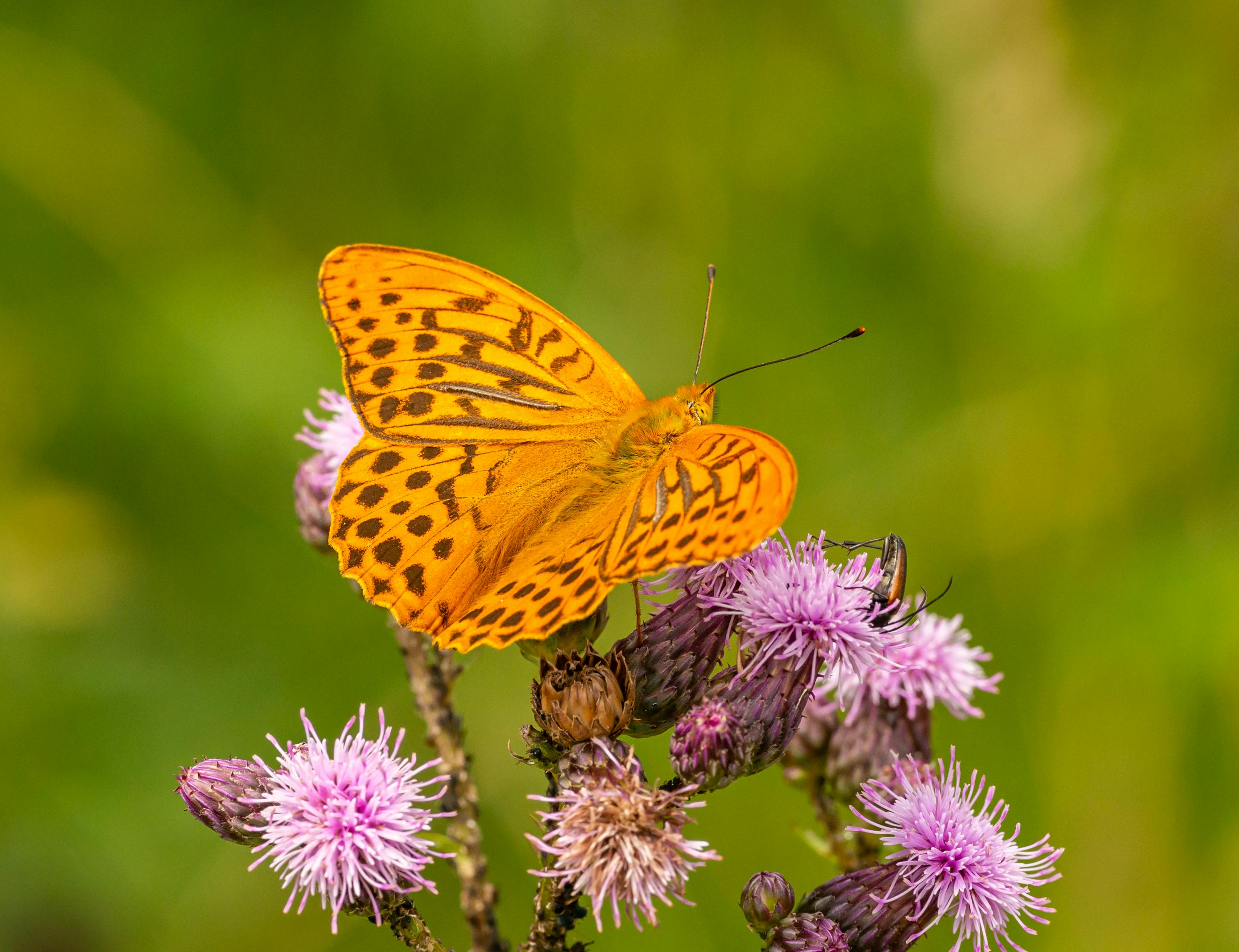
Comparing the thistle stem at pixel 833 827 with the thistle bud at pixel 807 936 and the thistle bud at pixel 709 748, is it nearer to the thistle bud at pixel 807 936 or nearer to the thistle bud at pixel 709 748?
the thistle bud at pixel 807 936

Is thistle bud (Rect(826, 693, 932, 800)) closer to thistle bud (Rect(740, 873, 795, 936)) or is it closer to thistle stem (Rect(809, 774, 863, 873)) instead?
thistle stem (Rect(809, 774, 863, 873))

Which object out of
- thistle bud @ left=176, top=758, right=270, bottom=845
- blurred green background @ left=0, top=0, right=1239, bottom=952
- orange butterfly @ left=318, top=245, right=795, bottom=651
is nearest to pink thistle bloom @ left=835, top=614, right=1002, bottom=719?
blurred green background @ left=0, top=0, right=1239, bottom=952

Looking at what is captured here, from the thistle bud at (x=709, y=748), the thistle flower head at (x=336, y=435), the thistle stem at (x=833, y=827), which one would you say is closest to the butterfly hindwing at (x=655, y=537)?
the thistle bud at (x=709, y=748)

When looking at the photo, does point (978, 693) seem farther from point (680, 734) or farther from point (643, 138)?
point (643, 138)

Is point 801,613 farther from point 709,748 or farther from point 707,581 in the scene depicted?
point 709,748

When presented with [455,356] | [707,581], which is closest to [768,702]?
[707,581]

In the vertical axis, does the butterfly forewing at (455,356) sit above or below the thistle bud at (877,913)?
above
